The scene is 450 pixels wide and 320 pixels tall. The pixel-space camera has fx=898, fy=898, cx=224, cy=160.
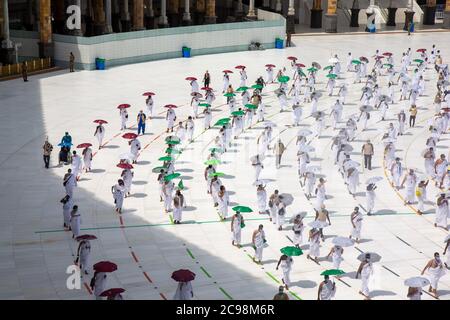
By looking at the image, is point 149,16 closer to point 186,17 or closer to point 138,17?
point 186,17

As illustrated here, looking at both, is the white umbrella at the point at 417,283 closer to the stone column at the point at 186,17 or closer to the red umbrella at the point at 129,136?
the red umbrella at the point at 129,136

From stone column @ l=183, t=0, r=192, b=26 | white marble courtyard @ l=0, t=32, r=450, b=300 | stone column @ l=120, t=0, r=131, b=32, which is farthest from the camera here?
stone column @ l=183, t=0, r=192, b=26

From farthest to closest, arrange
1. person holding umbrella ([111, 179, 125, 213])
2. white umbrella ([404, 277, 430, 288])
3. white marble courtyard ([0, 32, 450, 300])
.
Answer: person holding umbrella ([111, 179, 125, 213]) < white marble courtyard ([0, 32, 450, 300]) < white umbrella ([404, 277, 430, 288])

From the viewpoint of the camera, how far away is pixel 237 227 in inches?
1122

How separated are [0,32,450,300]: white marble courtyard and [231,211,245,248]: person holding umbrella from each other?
374mm

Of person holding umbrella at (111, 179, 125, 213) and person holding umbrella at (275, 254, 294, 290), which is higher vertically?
person holding umbrella at (111, 179, 125, 213)

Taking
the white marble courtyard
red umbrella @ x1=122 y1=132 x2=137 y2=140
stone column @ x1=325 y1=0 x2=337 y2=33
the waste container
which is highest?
stone column @ x1=325 y1=0 x2=337 y2=33

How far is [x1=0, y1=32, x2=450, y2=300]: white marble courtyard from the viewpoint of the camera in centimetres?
2623

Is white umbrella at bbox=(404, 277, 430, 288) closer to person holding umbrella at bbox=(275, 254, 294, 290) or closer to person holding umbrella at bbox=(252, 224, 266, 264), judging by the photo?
person holding umbrella at bbox=(275, 254, 294, 290)

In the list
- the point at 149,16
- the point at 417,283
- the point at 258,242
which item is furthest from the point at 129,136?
the point at 149,16

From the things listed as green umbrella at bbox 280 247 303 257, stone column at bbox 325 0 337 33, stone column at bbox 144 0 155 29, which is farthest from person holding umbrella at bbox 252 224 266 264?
stone column at bbox 325 0 337 33

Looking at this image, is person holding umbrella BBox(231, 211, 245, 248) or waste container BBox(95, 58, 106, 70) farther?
waste container BBox(95, 58, 106, 70)

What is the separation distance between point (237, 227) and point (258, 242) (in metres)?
1.45

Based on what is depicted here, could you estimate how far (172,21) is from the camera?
238 ft
